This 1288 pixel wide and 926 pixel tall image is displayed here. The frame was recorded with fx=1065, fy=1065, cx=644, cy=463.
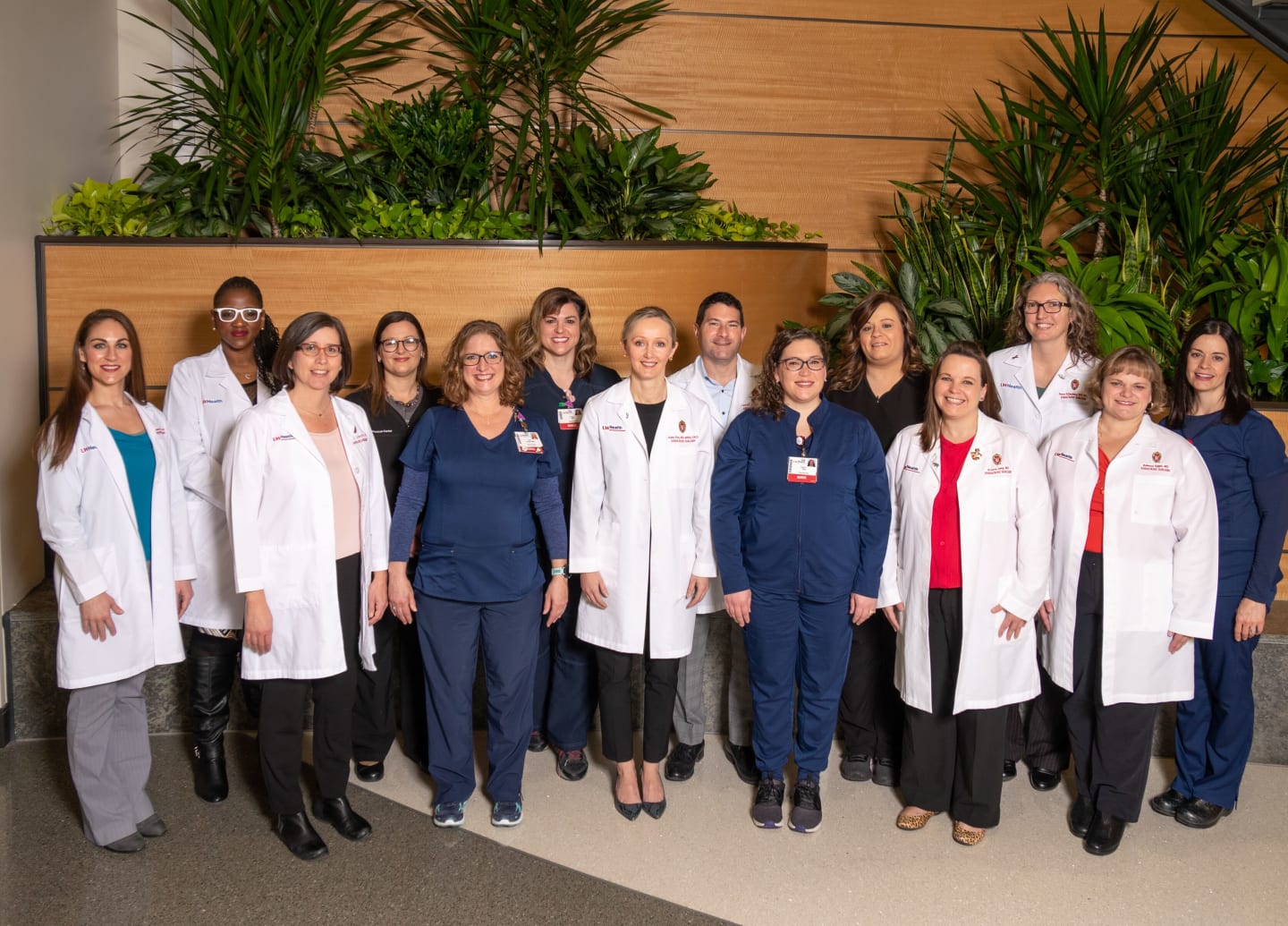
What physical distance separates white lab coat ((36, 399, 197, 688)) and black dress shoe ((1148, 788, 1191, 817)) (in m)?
3.01

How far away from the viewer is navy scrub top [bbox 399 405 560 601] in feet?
9.77

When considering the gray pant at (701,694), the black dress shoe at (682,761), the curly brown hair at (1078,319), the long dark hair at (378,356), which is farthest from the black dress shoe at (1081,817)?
the long dark hair at (378,356)

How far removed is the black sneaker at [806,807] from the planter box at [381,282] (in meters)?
1.91

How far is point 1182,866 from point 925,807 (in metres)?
0.71

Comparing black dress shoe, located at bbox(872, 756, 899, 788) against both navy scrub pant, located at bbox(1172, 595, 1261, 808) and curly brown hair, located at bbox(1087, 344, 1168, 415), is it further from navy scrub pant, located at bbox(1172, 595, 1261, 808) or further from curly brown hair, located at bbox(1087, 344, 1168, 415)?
curly brown hair, located at bbox(1087, 344, 1168, 415)

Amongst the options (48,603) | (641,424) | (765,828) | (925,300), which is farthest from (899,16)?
(48,603)

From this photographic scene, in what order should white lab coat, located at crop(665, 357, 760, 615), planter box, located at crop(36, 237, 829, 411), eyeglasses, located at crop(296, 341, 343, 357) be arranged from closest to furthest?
eyeglasses, located at crop(296, 341, 343, 357), white lab coat, located at crop(665, 357, 760, 615), planter box, located at crop(36, 237, 829, 411)

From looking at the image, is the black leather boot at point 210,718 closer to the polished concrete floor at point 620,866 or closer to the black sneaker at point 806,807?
the polished concrete floor at point 620,866

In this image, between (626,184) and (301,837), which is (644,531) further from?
(626,184)

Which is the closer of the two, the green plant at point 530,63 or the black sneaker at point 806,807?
the black sneaker at point 806,807

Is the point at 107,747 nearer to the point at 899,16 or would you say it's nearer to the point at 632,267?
the point at 632,267

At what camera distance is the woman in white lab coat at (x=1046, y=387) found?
343 cm

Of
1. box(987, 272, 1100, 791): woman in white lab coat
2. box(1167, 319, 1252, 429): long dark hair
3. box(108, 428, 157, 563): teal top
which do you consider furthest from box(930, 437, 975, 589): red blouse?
box(108, 428, 157, 563): teal top

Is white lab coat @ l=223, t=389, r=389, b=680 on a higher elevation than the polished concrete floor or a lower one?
higher
